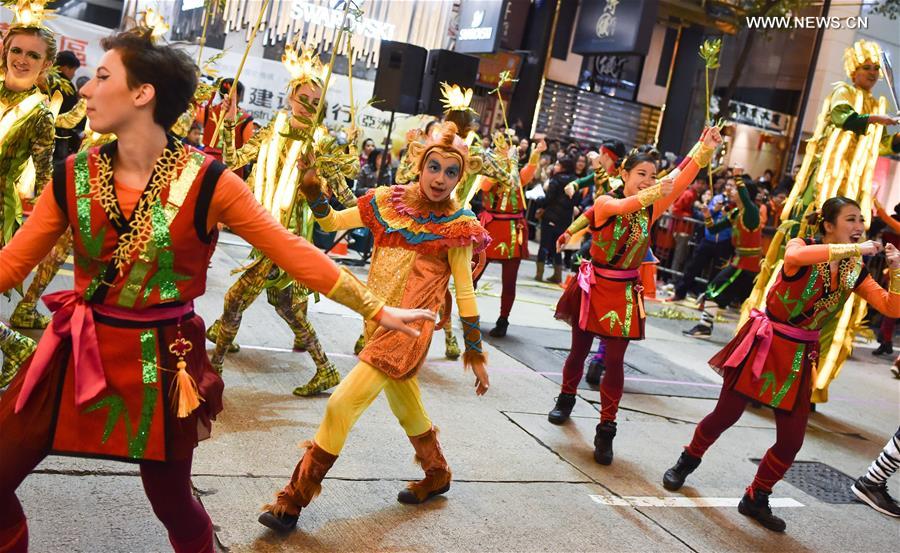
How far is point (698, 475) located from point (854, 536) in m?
0.89

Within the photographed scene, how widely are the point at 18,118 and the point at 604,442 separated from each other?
3531 millimetres

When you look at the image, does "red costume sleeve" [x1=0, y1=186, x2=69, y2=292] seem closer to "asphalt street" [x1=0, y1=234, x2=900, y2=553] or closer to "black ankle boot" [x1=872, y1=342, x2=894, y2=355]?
"asphalt street" [x1=0, y1=234, x2=900, y2=553]

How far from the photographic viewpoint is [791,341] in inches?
181

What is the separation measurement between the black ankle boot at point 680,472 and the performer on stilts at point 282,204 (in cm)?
203

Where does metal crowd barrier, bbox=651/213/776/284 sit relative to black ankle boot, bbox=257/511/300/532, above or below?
above

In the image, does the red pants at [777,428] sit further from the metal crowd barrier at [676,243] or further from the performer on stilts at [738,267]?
the metal crowd barrier at [676,243]

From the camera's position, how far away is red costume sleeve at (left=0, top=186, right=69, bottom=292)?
2297mm

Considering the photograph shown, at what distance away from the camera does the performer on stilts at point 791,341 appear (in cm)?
449

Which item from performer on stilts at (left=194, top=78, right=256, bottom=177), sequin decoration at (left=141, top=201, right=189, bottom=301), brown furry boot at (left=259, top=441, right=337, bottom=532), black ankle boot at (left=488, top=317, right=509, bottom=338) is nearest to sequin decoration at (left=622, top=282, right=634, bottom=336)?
brown furry boot at (left=259, top=441, right=337, bottom=532)

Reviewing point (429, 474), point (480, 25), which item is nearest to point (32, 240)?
point (429, 474)

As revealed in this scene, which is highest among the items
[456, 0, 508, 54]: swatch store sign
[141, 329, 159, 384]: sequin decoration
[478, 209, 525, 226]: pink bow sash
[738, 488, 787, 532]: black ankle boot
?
[456, 0, 508, 54]: swatch store sign

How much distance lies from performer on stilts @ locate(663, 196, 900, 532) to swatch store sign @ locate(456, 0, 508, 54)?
12535 millimetres

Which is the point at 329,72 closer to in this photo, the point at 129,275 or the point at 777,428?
the point at 129,275

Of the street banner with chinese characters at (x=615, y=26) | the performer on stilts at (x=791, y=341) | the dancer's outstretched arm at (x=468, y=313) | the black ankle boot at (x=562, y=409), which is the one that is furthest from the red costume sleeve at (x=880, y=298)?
the street banner with chinese characters at (x=615, y=26)
